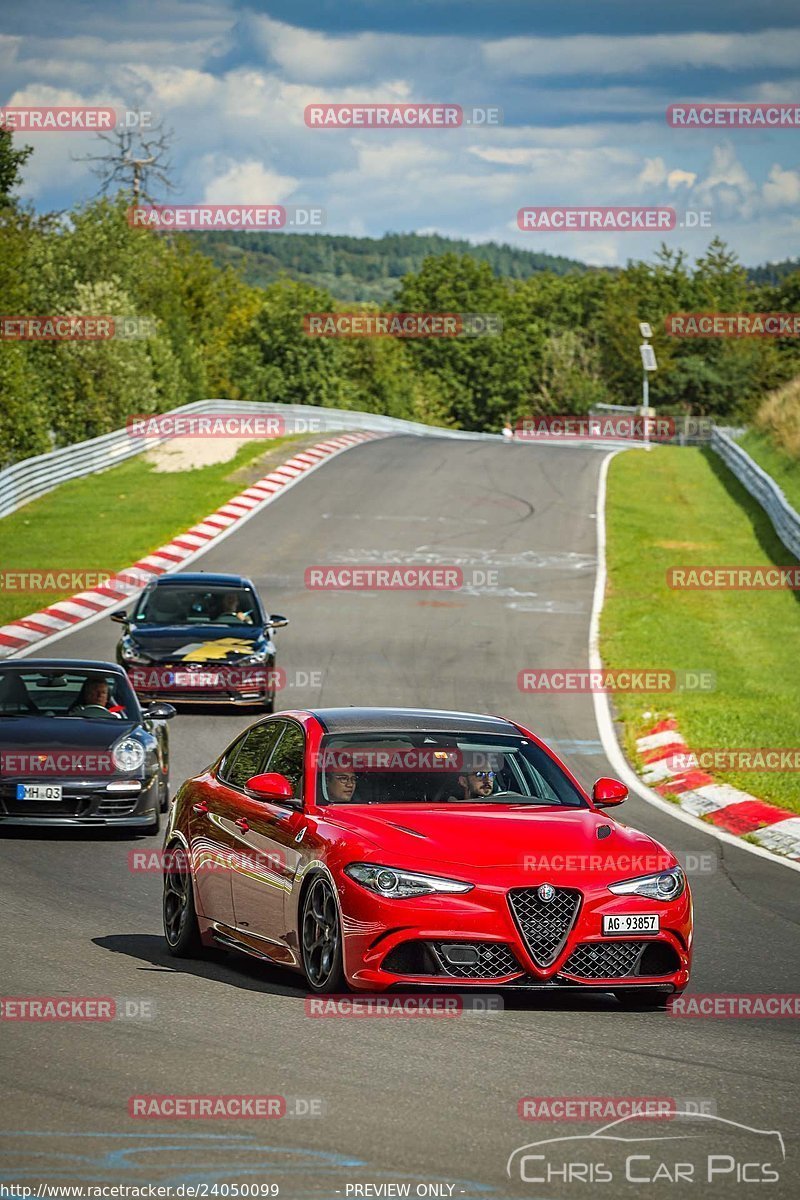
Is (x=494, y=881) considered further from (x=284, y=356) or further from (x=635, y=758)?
(x=284, y=356)

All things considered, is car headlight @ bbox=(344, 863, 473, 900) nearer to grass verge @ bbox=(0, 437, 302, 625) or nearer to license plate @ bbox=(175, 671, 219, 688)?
license plate @ bbox=(175, 671, 219, 688)

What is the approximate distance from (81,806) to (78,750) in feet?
1.59

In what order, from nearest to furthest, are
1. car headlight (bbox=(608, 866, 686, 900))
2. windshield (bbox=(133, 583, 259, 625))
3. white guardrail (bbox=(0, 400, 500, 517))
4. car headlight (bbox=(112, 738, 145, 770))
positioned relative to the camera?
car headlight (bbox=(608, 866, 686, 900)) → car headlight (bbox=(112, 738, 145, 770)) → windshield (bbox=(133, 583, 259, 625)) → white guardrail (bbox=(0, 400, 500, 517))

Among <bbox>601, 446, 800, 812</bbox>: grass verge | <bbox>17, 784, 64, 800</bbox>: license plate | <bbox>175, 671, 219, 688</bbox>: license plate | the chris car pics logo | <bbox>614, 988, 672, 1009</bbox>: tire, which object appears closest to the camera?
the chris car pics logo

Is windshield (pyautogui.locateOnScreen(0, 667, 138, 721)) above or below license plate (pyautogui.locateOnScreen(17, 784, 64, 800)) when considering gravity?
above

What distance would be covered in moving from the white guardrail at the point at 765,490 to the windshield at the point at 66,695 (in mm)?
20149

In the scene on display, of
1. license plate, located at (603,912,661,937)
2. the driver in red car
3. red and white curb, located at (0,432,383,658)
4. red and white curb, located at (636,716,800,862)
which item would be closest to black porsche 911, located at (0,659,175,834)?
red and white curb, located at (636,716,800,862)

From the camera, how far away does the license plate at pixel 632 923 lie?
8359mm

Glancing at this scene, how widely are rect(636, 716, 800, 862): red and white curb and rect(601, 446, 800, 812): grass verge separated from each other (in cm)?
20

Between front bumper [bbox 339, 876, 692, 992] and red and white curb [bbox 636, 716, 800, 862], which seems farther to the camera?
red and white curb [bbox 636, 716, 800, 862]

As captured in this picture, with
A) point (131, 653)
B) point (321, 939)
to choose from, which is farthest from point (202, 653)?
point (321, 939)

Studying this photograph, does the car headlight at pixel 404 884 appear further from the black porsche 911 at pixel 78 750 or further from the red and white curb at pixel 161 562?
the red and white curb at pixel 161 562

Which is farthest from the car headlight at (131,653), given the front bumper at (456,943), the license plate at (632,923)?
the license plate at (632,923)

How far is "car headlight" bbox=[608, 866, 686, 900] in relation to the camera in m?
8.47
